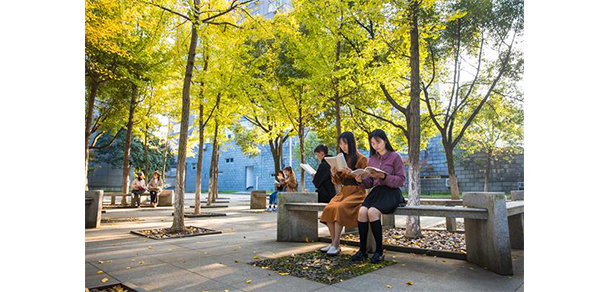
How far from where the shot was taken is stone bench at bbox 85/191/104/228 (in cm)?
809

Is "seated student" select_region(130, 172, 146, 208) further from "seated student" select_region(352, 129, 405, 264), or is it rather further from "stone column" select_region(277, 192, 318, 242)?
"seated student" select_region(352, 129, 405, 264)

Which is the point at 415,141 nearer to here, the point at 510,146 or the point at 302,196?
the point at 302,196

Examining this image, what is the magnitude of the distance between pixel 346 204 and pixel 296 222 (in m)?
1.60

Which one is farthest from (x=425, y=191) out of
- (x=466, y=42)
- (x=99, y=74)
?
(x=99, y=74)

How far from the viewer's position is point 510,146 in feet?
72.7

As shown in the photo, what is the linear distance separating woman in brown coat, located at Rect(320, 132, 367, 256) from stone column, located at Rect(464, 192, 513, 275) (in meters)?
1.46

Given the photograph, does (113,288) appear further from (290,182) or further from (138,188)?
(138,188)

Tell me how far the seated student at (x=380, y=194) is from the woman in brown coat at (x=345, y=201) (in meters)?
0.23

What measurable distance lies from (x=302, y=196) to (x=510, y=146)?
2009 centimetres

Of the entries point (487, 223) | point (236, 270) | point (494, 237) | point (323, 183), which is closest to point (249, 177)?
point (323, 183)

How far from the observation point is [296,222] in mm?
6199

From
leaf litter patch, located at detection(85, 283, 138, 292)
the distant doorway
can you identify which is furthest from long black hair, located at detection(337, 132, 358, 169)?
the distant doorway

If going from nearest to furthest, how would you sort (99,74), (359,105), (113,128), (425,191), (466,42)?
(466,42) → (99,74) → (359,105) → (113,128) → (425,191)

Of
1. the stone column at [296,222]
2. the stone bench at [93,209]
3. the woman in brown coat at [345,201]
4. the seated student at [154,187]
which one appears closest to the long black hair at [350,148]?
the woman in brown coat at [345,201]
